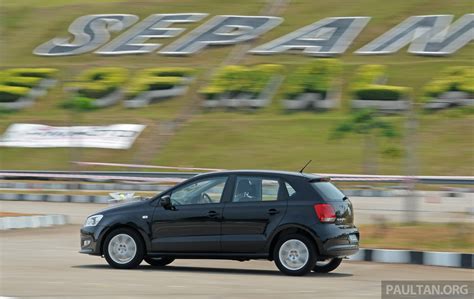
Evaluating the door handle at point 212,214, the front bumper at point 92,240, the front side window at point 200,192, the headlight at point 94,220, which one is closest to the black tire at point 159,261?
the front bumper at point 92,240

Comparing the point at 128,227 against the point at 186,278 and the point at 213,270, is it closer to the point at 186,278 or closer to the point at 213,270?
the point at 213,270

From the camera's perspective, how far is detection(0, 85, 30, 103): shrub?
5803 cm

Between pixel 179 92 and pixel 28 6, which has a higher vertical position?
pixel 28 6

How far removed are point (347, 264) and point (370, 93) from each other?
3747 centimetres

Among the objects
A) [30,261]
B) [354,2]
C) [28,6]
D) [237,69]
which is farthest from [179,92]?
[30,261]

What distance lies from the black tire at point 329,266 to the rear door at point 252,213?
1112 mm

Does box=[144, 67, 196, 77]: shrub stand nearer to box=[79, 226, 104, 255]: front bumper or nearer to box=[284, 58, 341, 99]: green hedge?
box=[284, 58, 341, 99]: green hedge

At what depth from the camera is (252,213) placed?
13.3m

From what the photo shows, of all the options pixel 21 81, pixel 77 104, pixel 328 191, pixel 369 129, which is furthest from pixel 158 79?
pixel 328 191

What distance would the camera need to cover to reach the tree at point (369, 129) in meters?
41.8

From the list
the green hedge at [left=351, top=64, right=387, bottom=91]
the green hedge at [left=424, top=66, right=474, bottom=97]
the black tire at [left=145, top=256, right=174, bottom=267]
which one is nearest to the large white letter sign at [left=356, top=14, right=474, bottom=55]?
the green hedge at [left=351, top=64, right=387, bottom=91]

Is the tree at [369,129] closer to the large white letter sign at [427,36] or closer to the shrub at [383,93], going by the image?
the shrub at [383,93]

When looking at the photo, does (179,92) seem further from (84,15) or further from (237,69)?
(84,15)

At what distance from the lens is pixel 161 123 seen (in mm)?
52688
